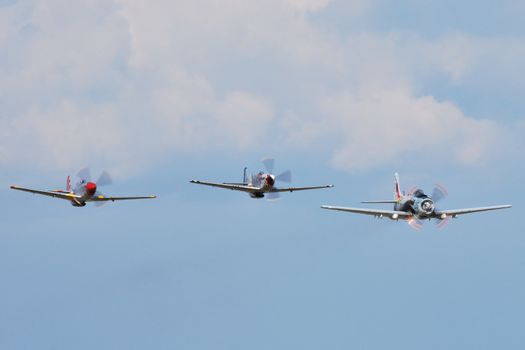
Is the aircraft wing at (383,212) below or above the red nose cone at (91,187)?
below

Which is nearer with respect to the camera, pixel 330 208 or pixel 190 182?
pixel 330 208

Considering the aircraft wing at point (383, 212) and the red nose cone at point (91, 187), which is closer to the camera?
the aircraft wing at point (383, 212)

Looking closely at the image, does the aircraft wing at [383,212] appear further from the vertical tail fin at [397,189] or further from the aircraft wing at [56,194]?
the aircraft wing at [56,194]

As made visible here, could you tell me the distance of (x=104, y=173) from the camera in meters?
166

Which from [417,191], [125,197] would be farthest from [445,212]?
[125,197]

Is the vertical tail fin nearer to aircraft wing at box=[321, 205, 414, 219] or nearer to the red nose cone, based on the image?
aircraft wing at box=[321, 205, 414, 219]

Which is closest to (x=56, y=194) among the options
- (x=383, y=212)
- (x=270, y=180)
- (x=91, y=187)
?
(x=91, y=187)

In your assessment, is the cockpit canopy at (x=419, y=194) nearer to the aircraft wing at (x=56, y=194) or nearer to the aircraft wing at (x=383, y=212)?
the aircraft wing at (x=383, y=212)

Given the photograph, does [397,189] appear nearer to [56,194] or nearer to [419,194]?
[419,194]

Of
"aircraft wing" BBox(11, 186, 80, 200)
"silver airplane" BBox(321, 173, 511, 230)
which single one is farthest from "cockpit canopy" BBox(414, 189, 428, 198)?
"aircraft wing" BBox(11, 186, 80, 200)

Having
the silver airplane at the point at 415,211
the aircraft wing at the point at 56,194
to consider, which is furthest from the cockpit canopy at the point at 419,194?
the aircraft wing at the point at 56,194

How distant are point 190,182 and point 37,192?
78.0 ft

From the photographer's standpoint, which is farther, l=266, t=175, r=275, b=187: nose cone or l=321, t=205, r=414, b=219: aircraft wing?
l=266, t=175, r=275, b=187: nose cone

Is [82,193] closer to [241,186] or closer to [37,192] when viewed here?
[37,192]
